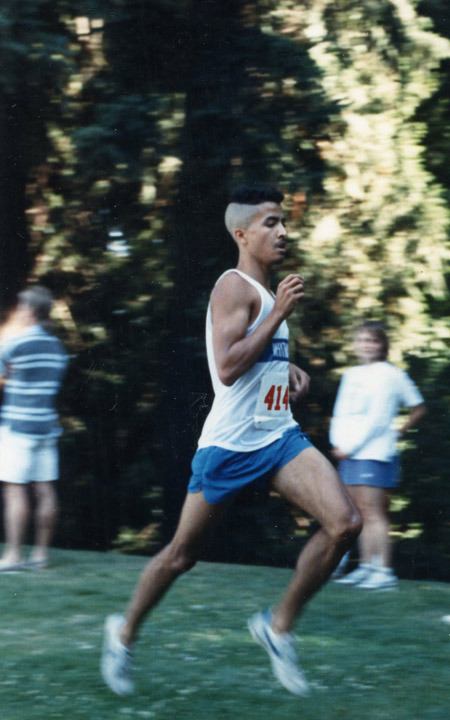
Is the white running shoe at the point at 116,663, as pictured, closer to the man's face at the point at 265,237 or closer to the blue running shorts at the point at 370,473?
the man's face at the point at 265,237

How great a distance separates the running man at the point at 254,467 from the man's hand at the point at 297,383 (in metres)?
0.22

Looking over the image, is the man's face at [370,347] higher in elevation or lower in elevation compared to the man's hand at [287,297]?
lower

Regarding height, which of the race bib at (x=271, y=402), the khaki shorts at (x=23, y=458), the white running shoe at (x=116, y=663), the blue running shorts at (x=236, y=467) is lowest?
the khaki shorts at (x=23, y=458)

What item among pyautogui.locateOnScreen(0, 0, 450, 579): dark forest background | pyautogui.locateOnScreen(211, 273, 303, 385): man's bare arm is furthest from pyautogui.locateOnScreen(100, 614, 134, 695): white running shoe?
pyautogui.locateOnScreen(0, 0, 450, 579): dark forest background

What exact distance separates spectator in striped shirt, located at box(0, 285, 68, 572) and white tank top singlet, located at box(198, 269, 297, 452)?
3365 millimetres

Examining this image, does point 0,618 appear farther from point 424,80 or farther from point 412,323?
point 424,80

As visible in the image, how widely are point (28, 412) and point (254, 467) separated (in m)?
3.57

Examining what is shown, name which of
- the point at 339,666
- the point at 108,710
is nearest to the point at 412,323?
the point at 339,666

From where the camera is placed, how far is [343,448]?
8344 mm

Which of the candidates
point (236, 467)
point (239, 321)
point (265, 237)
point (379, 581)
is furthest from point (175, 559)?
point (379, 581)

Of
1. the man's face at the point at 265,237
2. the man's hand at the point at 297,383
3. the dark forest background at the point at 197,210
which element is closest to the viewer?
the man's face at the point at 265,237

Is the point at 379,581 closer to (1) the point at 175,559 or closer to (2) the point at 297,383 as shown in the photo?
(2) the point at 297,383

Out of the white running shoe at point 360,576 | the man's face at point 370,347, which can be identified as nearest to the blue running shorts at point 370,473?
the white running shoe at point 360,576

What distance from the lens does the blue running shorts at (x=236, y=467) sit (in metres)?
5.00
